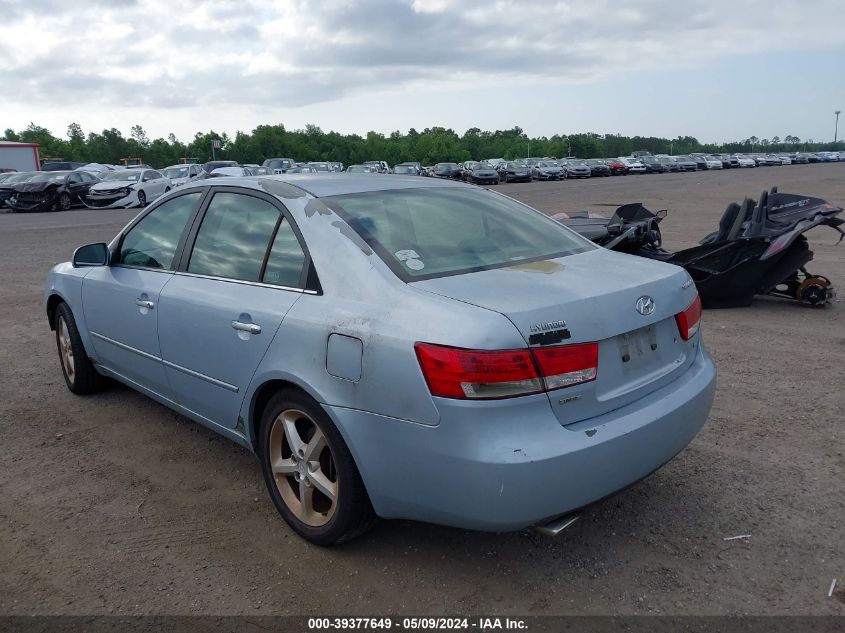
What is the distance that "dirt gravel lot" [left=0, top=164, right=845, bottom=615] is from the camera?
286 cm

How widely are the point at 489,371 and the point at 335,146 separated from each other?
107m

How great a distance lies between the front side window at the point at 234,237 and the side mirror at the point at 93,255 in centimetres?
101

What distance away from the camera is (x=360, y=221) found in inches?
130

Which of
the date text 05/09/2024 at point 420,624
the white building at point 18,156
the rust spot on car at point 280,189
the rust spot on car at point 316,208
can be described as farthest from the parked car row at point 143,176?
the date text 05/09/2024 at point 420,624

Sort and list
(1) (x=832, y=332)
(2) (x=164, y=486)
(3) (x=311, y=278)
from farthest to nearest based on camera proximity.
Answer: (1) (x=832, y=332)
(2) (x=164, y=486)
(3) (x=311, y=278)

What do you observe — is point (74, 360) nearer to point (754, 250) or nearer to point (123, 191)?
point (754, 250)

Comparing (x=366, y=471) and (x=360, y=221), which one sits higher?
(x=360, y=221)

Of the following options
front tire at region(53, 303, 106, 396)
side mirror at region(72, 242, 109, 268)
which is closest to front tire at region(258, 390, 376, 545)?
side mirror at region(72, 242, 109, 268)

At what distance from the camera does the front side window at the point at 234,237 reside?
11.7 feet

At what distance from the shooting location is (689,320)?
3330mm

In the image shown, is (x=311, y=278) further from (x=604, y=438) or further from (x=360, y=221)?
(x=604, y=438)

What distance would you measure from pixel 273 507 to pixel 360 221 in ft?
4.88

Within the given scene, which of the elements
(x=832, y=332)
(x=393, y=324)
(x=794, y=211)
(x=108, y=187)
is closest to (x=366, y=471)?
(x=393, y=324)

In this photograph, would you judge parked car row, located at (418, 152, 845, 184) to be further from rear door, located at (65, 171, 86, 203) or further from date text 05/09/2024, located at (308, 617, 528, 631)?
date text 05/09/2024, located at (308, 617, 528, 631)
